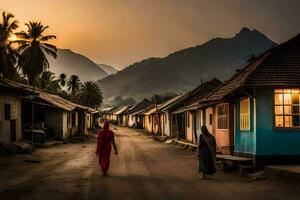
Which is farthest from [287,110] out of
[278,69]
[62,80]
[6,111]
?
[62,80]

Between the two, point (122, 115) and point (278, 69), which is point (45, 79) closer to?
point (122, 115)

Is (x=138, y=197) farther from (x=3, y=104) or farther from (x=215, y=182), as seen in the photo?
(x=3, y=104)

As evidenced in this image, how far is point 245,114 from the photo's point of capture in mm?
19203

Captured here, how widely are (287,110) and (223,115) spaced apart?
268 inches

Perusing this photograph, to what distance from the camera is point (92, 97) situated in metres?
113

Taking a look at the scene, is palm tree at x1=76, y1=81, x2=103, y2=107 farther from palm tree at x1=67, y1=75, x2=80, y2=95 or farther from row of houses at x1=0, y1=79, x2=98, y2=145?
row of houses at x1=0, y1=79, x2=98, y2=145

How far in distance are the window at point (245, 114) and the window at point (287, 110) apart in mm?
1240

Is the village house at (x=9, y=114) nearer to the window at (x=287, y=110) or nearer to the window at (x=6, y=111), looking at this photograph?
the window at (x=6, y=111)

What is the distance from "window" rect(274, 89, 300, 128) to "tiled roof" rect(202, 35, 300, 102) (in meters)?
0.52

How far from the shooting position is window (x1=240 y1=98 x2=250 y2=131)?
61.5 ft

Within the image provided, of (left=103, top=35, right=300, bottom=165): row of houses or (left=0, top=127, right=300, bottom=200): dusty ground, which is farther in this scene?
(left=103, top=35, right=300, bottom=165): row of houses

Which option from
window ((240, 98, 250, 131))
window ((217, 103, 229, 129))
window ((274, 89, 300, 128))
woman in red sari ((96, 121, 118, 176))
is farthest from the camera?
window ((217, 103, 229, 129))

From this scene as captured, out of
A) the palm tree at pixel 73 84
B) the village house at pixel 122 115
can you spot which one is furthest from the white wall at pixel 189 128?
the palm tree at pixel 73 84

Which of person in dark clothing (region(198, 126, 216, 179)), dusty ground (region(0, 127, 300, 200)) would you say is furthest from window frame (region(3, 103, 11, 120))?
person in dark clothing (region(198, 126, 216, 179))
